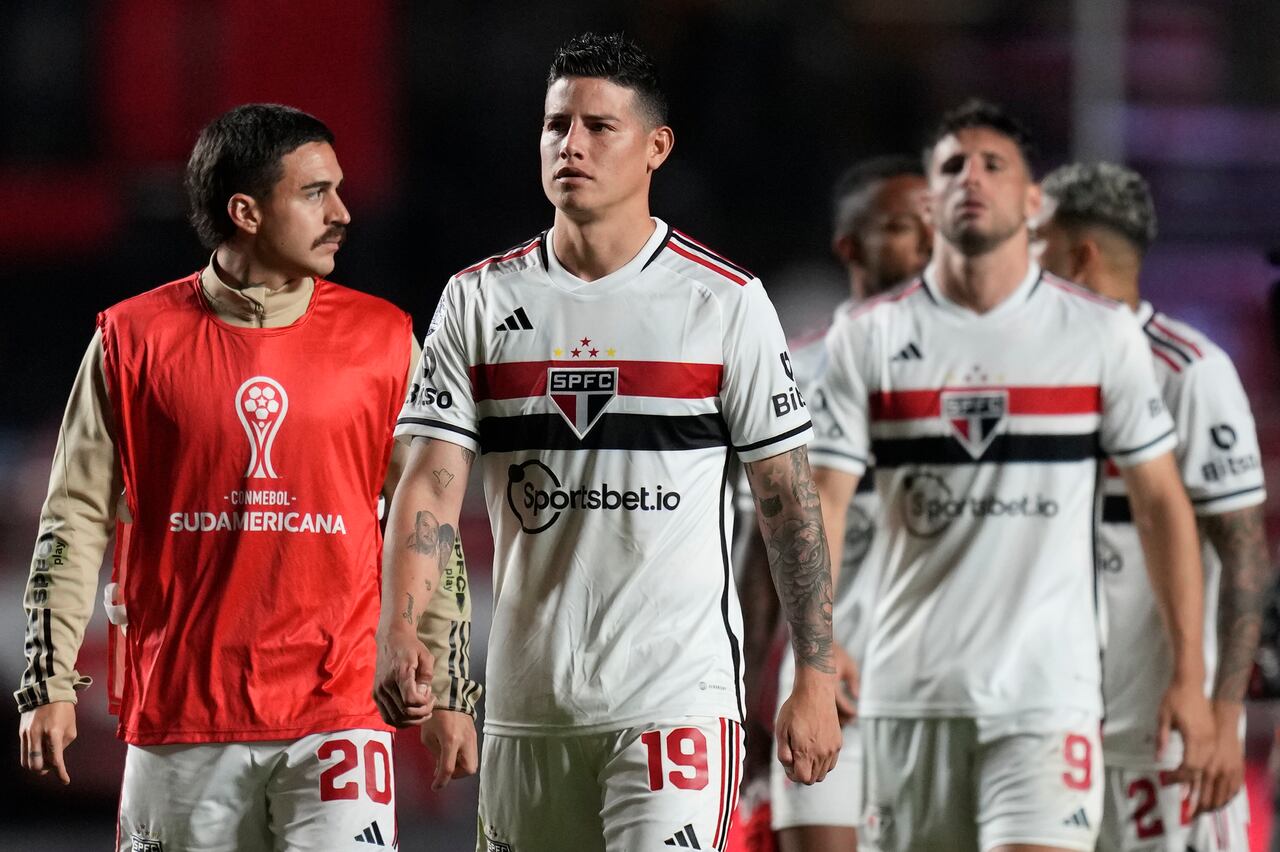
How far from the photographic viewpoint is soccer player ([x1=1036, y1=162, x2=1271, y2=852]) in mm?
6137

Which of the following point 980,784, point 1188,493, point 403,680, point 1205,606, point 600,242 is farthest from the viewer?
point 1205,606

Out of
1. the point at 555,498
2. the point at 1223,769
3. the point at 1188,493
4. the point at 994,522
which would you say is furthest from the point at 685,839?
the point at 1188,493

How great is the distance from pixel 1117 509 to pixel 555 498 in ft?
8.22

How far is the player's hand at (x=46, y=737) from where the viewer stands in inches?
185

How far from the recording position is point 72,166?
1866 cm

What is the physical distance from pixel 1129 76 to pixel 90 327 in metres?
11.6

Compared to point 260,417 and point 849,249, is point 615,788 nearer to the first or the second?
point 260,417

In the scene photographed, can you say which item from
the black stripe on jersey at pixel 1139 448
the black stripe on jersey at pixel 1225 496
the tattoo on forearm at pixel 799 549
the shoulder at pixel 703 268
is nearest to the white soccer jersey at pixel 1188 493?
the black stripe on jersey at pixel 1225 496

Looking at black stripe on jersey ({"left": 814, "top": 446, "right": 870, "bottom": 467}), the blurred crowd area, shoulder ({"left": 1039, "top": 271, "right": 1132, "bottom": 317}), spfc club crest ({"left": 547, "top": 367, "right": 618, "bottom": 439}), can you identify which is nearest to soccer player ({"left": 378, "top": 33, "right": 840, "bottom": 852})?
spfc club crest ({"left": 547, "top": 367, "right": 618, "bottom": 439})

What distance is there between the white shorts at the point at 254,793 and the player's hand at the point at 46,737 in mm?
A: 202

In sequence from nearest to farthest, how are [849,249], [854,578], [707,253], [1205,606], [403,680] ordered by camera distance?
[403,680] → [707,253] → [1205,606] → [854,578] → [849,249]

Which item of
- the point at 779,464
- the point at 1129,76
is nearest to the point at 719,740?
the point at 779,464

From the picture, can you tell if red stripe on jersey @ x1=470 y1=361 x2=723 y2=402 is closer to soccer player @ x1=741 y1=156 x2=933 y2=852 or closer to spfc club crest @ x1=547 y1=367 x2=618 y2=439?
spfc club crest @ x1=547 y1=367 x2=618 y2=439

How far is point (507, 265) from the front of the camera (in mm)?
4762
